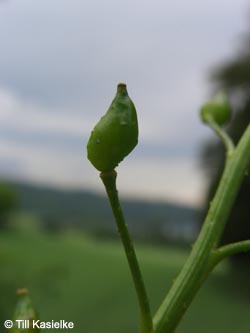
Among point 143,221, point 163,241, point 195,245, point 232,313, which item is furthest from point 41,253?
point 195,245

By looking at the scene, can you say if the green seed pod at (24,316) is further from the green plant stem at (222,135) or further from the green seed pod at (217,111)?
the green seed pod at (217,111)

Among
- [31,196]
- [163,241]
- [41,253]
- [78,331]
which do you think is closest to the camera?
[78,331]

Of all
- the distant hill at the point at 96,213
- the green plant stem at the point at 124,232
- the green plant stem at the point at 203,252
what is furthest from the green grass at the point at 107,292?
the green plant stem at the point at 124,232

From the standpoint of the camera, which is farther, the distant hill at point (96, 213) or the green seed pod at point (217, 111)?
the distant hill at point (96, 213)

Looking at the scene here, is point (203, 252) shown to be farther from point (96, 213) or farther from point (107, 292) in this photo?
point (96, 213)

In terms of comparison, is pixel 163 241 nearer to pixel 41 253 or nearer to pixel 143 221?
pixel 143 221

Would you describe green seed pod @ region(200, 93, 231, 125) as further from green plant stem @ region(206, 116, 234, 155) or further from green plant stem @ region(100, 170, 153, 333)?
green plant stem @ region(100, 170, 153, 333)

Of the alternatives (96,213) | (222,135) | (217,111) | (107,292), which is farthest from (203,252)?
(96,213)
